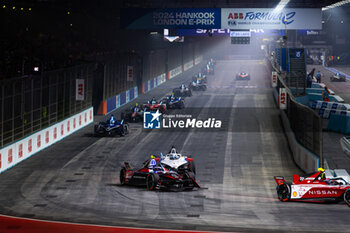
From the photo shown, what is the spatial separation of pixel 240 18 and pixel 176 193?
3006cm

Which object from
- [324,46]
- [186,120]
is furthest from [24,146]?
[324,46]

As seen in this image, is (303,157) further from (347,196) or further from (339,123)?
(339,123)

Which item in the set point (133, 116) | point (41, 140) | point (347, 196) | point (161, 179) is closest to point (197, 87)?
point (133, 116)

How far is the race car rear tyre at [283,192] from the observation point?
2133 cm

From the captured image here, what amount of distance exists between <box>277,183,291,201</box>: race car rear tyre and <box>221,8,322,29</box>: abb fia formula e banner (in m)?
30.5

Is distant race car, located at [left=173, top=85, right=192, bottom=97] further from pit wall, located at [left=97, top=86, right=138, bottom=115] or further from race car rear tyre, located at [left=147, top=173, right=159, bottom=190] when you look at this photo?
race car rear tyre, located at [left=147, top=173, right=159, bottom=190]

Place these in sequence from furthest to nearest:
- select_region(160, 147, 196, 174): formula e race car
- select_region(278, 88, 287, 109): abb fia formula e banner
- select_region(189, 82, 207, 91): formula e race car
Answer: select_region(189, 82, 207, 91): formula e race car < select_region(278, 88, 287, 109): abb fia formula e banner < select_region(160, 147, 196, 174): formula e race car

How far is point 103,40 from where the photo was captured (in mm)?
72688

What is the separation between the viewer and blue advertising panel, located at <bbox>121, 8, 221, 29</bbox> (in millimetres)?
50406

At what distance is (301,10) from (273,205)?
32129 mm

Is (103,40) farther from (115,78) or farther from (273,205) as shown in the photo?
(273,205)

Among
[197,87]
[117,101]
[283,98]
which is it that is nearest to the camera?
[283,98]

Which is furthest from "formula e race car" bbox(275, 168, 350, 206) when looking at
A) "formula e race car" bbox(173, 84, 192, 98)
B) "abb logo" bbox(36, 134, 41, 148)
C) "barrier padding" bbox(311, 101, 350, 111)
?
"formula e race car" bbox(173, 84, 192, 98)

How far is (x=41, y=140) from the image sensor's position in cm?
3403
